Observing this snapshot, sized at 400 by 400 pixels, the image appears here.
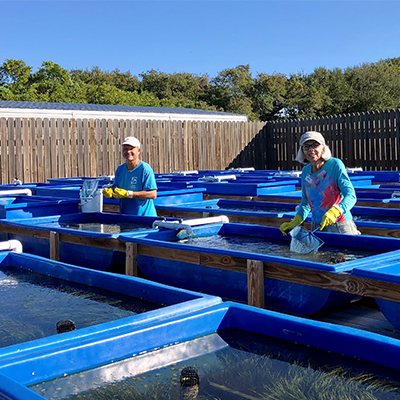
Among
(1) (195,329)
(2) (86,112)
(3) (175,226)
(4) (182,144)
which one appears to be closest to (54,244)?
(3) (175,226)

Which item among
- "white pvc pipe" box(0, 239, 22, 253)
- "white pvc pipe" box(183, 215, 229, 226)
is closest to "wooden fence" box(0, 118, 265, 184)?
"white pvc pipe" box(183, 215, 229, 226)

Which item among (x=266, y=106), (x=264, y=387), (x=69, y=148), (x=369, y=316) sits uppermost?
(x=266, y=106)

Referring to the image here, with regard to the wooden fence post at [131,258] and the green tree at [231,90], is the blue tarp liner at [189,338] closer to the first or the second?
the wooden fence post at [131,258]

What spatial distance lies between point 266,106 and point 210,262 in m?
28.5

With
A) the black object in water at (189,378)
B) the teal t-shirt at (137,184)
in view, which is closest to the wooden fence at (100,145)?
the teal t-shirt at (137,184)

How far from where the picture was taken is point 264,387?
79.0 inches

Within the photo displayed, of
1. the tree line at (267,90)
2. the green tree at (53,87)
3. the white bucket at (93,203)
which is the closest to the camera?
the white bucket at (93,203)

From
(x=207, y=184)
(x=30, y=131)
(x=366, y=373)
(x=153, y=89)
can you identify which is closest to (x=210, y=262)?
(x=366, y=373)

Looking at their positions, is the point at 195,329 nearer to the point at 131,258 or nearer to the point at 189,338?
the point at 189,338

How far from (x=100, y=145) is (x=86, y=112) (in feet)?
8.92

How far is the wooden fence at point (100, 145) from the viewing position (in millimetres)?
12211

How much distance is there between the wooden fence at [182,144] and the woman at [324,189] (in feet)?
29.5

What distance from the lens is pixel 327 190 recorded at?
13.7ft

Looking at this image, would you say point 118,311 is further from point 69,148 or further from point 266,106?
point 266,106
